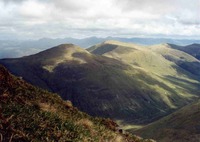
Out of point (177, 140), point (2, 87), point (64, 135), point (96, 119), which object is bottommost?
point (177, 140)

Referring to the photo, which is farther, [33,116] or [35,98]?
[35,98]

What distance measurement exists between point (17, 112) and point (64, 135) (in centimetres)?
492

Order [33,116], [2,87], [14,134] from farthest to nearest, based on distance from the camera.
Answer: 1. [2,87]
2. [33,116]
3. [14,134]

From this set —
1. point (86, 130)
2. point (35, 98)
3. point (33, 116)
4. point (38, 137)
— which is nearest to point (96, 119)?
point (35, 98)

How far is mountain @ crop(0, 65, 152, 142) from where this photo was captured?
75.8 feet

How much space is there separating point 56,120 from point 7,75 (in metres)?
12.0

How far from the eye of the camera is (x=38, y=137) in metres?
22.9

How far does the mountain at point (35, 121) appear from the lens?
23.1 m

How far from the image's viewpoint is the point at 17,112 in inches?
1062

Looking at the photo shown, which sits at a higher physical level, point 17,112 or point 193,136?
point 17,112

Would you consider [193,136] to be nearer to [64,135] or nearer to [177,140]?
[177,140]

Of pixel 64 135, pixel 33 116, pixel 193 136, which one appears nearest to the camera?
pixel 64 135

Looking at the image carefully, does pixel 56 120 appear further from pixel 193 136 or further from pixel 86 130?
pixel 193 136

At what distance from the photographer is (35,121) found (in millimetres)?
25578
